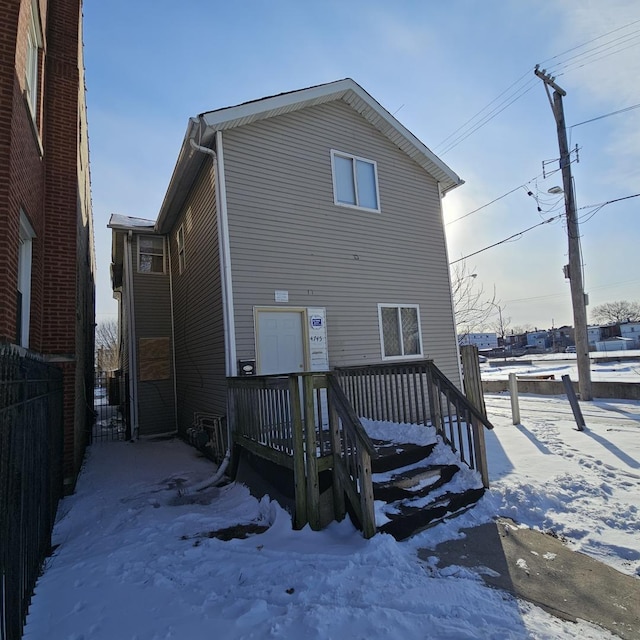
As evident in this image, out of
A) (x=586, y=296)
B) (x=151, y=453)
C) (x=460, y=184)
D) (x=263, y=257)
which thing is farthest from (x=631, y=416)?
(x=151, y=453)

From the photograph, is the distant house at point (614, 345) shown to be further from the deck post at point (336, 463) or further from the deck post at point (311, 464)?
the deck post at point (311, 464)

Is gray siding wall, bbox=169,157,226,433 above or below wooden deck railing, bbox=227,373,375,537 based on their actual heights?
above

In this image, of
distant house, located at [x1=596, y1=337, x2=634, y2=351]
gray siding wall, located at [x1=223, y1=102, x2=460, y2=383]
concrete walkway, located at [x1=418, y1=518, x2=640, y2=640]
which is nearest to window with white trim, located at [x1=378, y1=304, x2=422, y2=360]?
gray siding wall, located at [x1=223, y1=102, x2=460, y2=383]

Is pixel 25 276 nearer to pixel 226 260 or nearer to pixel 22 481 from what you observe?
pixel 226 260

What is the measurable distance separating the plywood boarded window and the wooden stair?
7.94 meters

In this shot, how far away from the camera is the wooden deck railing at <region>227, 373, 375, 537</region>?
398cm

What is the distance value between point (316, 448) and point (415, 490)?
47.8 inches

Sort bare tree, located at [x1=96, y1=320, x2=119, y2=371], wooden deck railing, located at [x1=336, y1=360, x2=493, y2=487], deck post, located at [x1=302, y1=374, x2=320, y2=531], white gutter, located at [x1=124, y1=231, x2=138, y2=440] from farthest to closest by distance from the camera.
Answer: bare tree, located at [x1=96, y1=320, x2=119, y2=371] < white gutter, located at [x1=124, y1=231, x2=138, y2=440] < wooden deck railing, located at [x1=336, y1=360, x2=493, y2=487] < deck post, located at [x1=302, y1=374, x2=320, y2=531]

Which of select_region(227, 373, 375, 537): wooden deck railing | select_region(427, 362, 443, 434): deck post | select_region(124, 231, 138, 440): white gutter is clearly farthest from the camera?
select_region(124, 231, 138, 440): white gutter

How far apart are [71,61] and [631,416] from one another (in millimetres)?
12926

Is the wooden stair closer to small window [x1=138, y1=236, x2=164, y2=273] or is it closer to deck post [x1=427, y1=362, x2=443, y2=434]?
deck post [x1=427, y1=362, x2=443, y2=434]

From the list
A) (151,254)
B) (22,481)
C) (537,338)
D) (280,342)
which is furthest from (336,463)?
(537,338)

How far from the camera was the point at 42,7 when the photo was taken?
5.97 meters

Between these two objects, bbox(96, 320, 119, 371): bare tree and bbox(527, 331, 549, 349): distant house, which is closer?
bbox(96, 320, 119, 371): bare tree
